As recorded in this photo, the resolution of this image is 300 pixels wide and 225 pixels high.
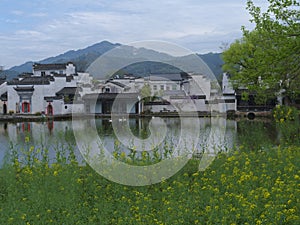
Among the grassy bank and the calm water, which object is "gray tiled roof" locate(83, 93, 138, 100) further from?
the grassy bank

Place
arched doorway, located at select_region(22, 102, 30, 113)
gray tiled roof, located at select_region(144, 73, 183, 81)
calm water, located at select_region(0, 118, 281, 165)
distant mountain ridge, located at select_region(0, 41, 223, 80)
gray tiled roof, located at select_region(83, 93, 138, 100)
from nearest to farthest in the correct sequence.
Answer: calm water, located at select_region(0, 118, 281, 165) < distant mountain ridge, located at select_region(0, 41, 223, 80) < gray tiled roof, located at select_region(83, 93, 138, 100) < arched doorway, located at select_region(22, 102, 30, 113) < gray tiled roof, located at select_region(144, 73, 183, 81)

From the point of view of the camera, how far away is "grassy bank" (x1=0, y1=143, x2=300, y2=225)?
446 centimetres

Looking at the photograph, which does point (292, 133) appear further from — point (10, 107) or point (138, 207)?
point (10, 107)

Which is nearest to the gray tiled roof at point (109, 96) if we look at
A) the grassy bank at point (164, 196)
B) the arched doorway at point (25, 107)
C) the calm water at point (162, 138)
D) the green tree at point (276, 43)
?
the arched doorway at point (25, 107)

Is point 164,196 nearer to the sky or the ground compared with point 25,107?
nearer to the ground

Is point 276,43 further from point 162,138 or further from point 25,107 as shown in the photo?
point 25,107

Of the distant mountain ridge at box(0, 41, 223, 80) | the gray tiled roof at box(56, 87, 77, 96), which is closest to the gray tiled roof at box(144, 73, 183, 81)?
the distant mountain ridge at box(0, 41, 223, 80)

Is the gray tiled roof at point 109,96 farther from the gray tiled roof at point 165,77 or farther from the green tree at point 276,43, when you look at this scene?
the green tree at point 276,43

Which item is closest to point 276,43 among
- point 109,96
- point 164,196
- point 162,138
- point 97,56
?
point 162,138

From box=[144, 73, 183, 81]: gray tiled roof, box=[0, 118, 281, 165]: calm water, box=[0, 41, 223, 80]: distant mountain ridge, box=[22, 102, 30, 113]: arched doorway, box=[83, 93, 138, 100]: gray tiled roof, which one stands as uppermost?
box=[0, 41, 223, 80]: distant mountain ridge

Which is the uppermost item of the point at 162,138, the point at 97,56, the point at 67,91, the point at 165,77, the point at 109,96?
the point at 97,56

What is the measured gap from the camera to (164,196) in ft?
18.3

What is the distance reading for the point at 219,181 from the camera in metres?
6.09

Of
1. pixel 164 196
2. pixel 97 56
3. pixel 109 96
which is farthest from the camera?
pixel 109 96
